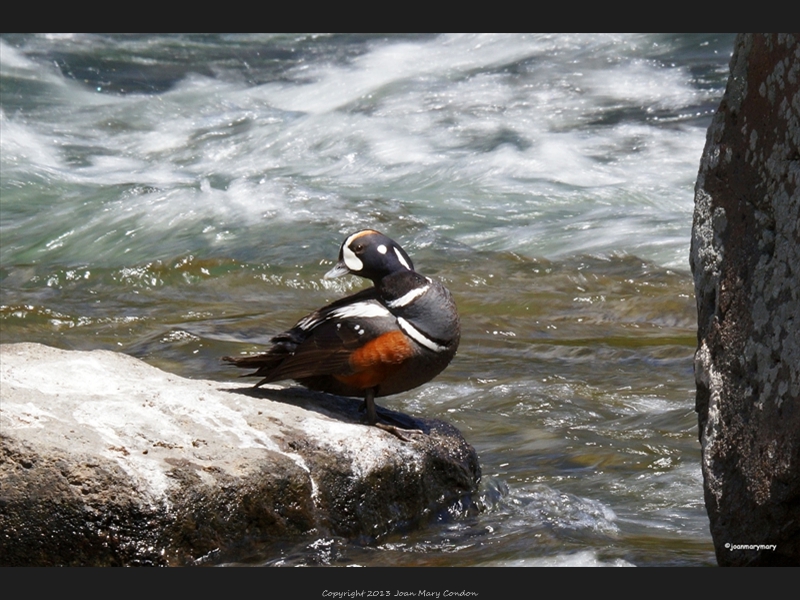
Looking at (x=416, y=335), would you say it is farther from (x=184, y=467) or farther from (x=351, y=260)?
(x=184, y=467)

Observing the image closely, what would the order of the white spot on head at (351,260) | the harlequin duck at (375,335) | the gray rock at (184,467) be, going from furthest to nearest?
1. the white spot on head at (351,260)
2. the harlequin duck at (375,335)
3. the gray rock at (184,467)

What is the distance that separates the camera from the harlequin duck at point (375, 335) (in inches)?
168

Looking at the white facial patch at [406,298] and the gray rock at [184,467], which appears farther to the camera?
the white facial patch at [406,298]

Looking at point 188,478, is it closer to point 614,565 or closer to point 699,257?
point 614,565

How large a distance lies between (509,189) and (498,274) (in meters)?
3.30

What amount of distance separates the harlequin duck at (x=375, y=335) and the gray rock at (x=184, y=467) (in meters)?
0.16

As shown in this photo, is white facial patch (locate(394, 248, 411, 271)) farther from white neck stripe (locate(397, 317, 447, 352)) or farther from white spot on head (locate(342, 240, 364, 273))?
white neck stripe (locate(397, 317, 447, 352))

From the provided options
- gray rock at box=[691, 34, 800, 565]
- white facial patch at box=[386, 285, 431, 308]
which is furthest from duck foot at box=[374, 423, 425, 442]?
gray rock at box=[691, 34, 800, 565]

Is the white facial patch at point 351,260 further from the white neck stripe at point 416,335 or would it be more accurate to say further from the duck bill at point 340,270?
the white neck stripe at point 416,335

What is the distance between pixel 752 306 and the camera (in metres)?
3.33

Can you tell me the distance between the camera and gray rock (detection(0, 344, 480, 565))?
3.57 m

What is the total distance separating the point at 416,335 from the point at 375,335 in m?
0.15

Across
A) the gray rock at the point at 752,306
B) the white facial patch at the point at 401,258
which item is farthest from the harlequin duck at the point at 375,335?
the gray rock at the point at 752,306

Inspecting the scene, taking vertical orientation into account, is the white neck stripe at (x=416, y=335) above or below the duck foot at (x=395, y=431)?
above
